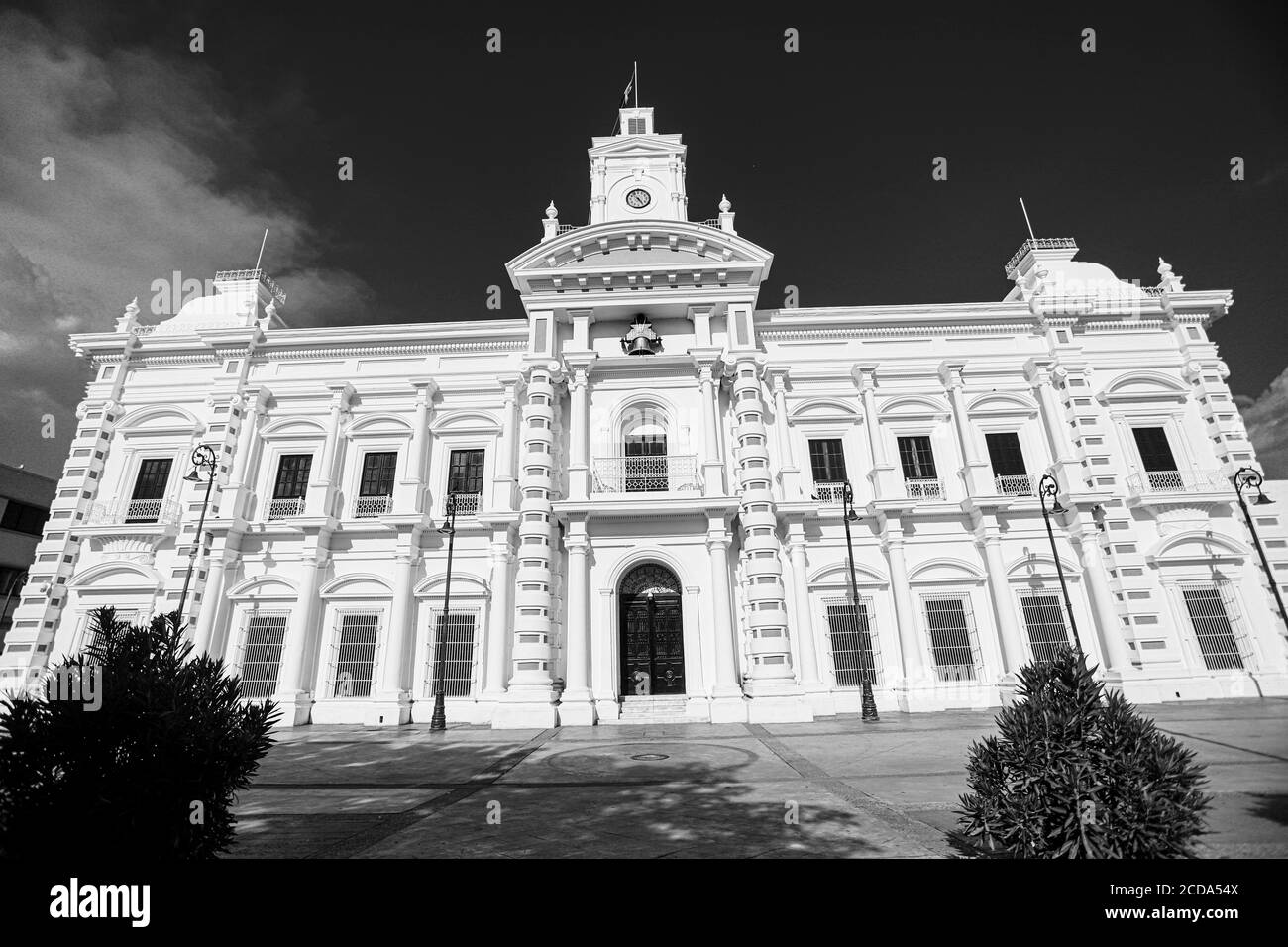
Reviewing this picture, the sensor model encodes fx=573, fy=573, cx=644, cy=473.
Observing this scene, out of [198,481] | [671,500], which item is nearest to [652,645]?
[671,500]

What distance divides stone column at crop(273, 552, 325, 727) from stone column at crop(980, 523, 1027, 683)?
62.0 feet

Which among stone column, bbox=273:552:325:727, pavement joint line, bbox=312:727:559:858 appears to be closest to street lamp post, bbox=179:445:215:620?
stone column, bbox=273:552:325:727

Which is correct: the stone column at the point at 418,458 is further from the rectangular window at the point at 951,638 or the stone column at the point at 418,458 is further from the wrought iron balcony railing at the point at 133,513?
the rectangular window at the point at 951,638

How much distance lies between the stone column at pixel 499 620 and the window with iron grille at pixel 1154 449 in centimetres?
1945

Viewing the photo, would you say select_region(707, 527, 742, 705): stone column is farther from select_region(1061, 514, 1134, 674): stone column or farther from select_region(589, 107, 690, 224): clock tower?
select_region(589, 107, 690, 224): clock tower

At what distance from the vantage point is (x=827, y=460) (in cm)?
1788

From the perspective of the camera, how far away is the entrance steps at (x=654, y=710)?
14.5 meters

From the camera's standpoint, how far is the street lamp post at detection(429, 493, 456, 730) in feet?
47.2

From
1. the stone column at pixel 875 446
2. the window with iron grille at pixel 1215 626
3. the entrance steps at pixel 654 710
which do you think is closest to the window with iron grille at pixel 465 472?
the entrance steps at pixel 654 710

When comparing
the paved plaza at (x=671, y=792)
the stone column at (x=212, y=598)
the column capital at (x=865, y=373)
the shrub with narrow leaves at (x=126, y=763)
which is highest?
the column capital at (x=865, y=373)

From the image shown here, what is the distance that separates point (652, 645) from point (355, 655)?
862 cm

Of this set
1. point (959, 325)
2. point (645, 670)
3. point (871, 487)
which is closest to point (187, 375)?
point (645, 670)
